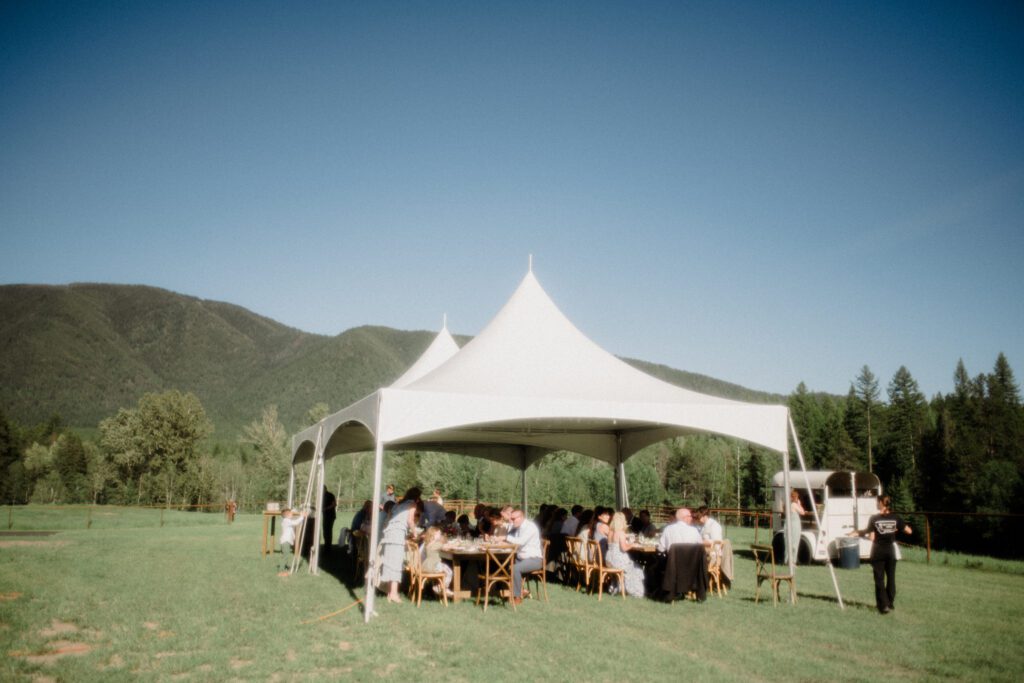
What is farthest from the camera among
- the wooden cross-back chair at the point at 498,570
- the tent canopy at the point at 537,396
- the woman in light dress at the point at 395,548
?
the woman in light dress at the point at 395,548

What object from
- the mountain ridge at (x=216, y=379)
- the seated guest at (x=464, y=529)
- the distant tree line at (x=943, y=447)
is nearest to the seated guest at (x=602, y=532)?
the seated guest at (x=464, y=529)

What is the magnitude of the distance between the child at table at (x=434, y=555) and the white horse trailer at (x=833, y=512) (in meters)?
8.36

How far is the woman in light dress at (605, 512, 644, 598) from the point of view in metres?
9.05

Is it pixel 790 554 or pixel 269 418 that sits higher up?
pixel 269 418

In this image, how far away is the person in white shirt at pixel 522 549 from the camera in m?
8.34

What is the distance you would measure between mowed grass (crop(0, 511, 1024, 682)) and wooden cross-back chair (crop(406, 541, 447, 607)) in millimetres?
272

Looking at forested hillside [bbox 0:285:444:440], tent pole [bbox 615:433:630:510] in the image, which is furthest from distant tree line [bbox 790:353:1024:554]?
forested hillside [bbox 0:285:444:440]

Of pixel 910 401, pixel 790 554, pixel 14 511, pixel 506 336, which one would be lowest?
pixel 14 511

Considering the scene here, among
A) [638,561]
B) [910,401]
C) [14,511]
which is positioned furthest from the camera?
[910,401]

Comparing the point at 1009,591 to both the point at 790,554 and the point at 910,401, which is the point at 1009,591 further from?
the point at 910,401

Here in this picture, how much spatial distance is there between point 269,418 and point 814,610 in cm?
5425

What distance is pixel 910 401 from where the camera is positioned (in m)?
60.1

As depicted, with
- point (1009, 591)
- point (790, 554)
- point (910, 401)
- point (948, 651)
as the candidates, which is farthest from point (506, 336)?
point (910, 401)

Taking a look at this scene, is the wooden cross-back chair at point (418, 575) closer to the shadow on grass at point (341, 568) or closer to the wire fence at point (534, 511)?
the shadow on grass at point (341, 568)
